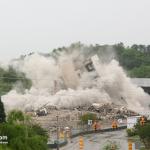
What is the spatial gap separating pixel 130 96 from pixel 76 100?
998 centimetres

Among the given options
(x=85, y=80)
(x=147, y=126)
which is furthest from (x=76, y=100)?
(x=147, y=126)

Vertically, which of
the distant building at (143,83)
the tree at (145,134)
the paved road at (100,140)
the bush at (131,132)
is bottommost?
the paved road at (100,140)

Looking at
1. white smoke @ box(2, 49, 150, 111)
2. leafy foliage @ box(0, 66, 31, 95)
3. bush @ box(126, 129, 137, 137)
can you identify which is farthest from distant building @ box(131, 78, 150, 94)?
bush @ box(126, 129, 137, 137)

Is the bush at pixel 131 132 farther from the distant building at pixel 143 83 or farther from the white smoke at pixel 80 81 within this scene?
the distant building at pixel 143 83

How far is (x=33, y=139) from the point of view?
142 feet

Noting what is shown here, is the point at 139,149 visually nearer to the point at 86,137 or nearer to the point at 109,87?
the point at 86,137

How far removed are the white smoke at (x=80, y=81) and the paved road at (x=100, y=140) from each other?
20501 millimetres

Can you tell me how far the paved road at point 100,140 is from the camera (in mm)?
69125

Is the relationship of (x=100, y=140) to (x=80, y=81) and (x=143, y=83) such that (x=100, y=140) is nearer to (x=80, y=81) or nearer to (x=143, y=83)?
(x=80, y=81)

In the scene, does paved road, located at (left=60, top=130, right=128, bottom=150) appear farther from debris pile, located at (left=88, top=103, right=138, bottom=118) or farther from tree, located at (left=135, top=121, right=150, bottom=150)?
debris pile, located at (left=88, top=103, right=138, bottom=118)

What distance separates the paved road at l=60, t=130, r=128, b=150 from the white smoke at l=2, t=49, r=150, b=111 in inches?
807

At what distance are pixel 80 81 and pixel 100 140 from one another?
33465 millimetres

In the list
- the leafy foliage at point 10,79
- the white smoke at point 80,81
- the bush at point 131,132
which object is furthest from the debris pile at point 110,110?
the bush at point 131,132

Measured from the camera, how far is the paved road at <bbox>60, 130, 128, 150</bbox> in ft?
227
